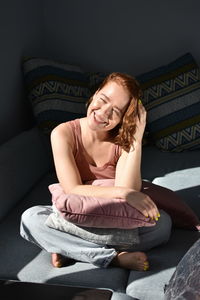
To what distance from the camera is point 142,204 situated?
6.33 feet

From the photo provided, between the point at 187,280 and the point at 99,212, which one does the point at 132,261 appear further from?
the point at 187,280

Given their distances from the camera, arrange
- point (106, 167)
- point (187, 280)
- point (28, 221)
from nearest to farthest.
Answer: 1. point (187, 280)
2. point (28, 221)
3. point (106, 167)

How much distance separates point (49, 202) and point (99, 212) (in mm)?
676

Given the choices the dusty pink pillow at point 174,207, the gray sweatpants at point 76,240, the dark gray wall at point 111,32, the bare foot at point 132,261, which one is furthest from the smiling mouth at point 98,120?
the dark gray wall at point 111,32

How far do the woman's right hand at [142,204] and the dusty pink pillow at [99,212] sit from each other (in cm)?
1

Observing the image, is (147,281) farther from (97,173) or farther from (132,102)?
(132,102)


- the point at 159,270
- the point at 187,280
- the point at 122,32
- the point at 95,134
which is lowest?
the point at 159,270

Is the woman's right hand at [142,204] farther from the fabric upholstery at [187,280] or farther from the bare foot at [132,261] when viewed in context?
the fabric upholstery at [187,280]

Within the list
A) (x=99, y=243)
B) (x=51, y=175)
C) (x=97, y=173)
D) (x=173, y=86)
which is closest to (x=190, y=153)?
(x=173, y=86)

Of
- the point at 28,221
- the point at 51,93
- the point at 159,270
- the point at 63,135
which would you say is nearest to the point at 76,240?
the point at 28,221

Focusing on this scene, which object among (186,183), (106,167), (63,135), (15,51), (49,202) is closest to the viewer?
(63,135)

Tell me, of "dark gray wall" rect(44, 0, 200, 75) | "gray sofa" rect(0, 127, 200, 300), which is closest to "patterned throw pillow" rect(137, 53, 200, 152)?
"gray sofa" rect(0, 127, 200, 300)

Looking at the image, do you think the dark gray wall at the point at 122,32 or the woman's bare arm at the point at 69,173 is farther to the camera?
the dark gray wall at the point at 122,32

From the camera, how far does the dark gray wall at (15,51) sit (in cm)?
299
